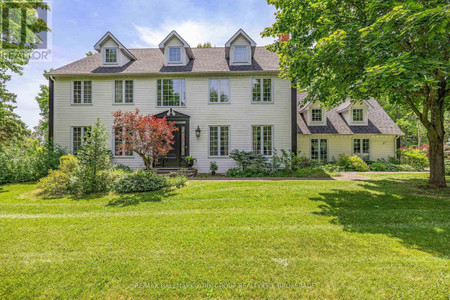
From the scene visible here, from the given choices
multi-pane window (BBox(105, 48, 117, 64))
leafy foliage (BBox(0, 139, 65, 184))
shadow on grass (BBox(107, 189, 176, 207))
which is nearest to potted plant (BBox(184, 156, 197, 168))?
shadow on grass (BBox(107, 189, 176, 207))

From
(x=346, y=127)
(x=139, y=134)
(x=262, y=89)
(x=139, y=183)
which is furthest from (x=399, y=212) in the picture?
(x=346, y=127)

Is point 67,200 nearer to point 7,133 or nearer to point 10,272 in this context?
point 10,272

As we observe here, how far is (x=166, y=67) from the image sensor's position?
1272cm

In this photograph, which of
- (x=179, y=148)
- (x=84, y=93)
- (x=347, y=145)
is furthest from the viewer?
(x=347, y=145)

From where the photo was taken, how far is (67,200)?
6641mm

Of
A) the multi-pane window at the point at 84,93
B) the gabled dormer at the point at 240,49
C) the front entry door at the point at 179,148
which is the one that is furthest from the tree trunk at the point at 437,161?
the multi-pane window at the point at 84,93

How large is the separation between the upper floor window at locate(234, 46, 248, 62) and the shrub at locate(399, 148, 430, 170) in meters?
14.0

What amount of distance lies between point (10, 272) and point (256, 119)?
1129 cm

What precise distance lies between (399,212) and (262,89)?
9.18 m

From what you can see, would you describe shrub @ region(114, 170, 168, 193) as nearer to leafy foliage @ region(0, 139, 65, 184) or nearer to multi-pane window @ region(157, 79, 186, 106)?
multi-pane window @ region(157, 79, 186, 106)

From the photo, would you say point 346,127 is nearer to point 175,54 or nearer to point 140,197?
point 175,54

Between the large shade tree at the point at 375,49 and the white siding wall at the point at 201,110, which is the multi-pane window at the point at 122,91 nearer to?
the white siding wall at the point at 201,110

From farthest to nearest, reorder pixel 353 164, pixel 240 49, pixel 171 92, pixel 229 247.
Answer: pixel 353 164 → pixel 240 49 → pixel 171 92 → pixel 229 247

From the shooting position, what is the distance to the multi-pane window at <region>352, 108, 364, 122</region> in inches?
623
